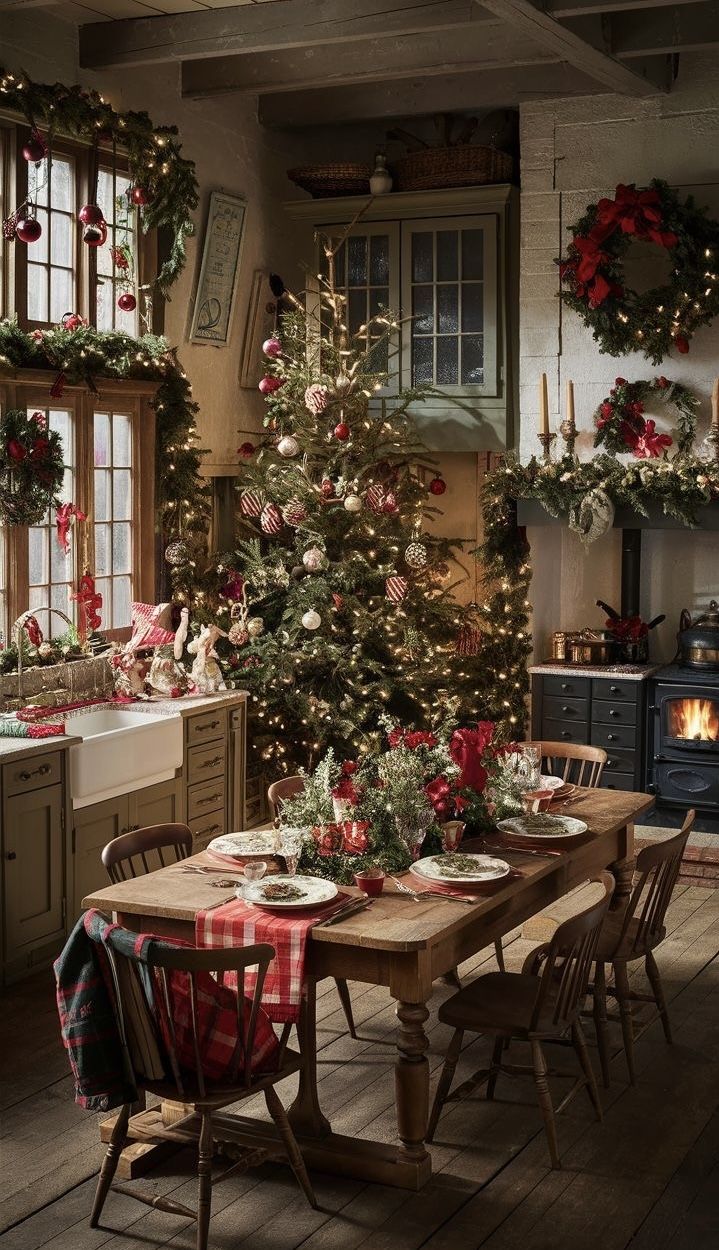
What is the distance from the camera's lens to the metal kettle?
855 centimetres

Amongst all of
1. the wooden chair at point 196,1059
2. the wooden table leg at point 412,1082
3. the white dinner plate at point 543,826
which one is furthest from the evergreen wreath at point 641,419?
the wooden chair at point 196,1059

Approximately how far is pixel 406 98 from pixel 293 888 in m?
6.47

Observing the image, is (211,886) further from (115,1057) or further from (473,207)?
(473,207)

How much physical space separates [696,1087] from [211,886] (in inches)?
74.2

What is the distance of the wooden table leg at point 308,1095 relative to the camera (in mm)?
4410

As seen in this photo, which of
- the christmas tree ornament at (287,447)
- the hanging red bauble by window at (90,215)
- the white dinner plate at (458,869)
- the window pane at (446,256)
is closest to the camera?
the white dinner plate at (458,869)

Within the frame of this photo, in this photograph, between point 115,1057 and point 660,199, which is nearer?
point 115,1057

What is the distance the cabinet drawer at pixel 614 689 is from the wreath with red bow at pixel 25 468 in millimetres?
3539

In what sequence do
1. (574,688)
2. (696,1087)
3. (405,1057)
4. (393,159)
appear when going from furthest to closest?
1. (393,159)
2. (574,688)
3. (696,1087)
4. (405,1057)

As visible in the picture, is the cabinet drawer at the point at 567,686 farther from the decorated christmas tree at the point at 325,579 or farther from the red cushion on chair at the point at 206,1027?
the red cushion on chair at the point at 206,1027

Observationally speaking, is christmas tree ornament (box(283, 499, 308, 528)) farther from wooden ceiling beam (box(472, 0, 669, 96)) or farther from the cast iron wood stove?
wooden ceiling beam (box(472, 0, 669, 96))

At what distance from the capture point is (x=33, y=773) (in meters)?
6.12

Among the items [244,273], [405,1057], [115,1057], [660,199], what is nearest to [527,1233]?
[405,1057]

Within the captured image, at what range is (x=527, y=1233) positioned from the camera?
398cm
